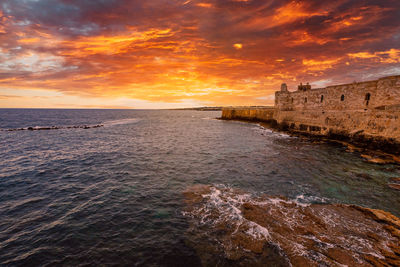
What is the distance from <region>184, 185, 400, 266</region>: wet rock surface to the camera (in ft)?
19.5

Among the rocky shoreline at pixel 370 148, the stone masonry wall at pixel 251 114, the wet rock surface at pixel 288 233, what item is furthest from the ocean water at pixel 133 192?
the stone masonry wall at pixel 251 114

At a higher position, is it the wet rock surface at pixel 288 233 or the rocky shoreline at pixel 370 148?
the rocky shoreline at pixel 370 148

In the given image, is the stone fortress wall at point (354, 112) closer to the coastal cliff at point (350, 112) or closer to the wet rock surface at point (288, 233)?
the coastal cliff at point (350, 112)

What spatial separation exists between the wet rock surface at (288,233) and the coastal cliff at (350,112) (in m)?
18.0

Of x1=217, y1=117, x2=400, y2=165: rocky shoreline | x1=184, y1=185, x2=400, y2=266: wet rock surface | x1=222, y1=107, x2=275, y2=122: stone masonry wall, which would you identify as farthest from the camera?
x1=222, y1=107, x2=275, y2=122: stone masonry wall

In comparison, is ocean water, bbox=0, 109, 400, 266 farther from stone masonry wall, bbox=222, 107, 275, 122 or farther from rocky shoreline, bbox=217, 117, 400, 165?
stone masonry wall, bbox=222, 107, 275, 122

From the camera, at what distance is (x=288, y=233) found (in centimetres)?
→ 715

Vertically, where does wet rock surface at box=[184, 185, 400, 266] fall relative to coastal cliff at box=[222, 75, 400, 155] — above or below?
below

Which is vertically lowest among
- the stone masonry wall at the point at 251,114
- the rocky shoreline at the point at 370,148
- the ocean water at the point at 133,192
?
the ocean water at the point at 133,192

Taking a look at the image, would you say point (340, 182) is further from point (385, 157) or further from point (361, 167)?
point (385, 157)

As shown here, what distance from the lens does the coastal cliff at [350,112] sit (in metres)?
19.6

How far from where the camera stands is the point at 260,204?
9.42m

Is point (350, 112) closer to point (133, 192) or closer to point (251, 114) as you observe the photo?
point (133, 192)

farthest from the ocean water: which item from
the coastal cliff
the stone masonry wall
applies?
the stone masonry wall
